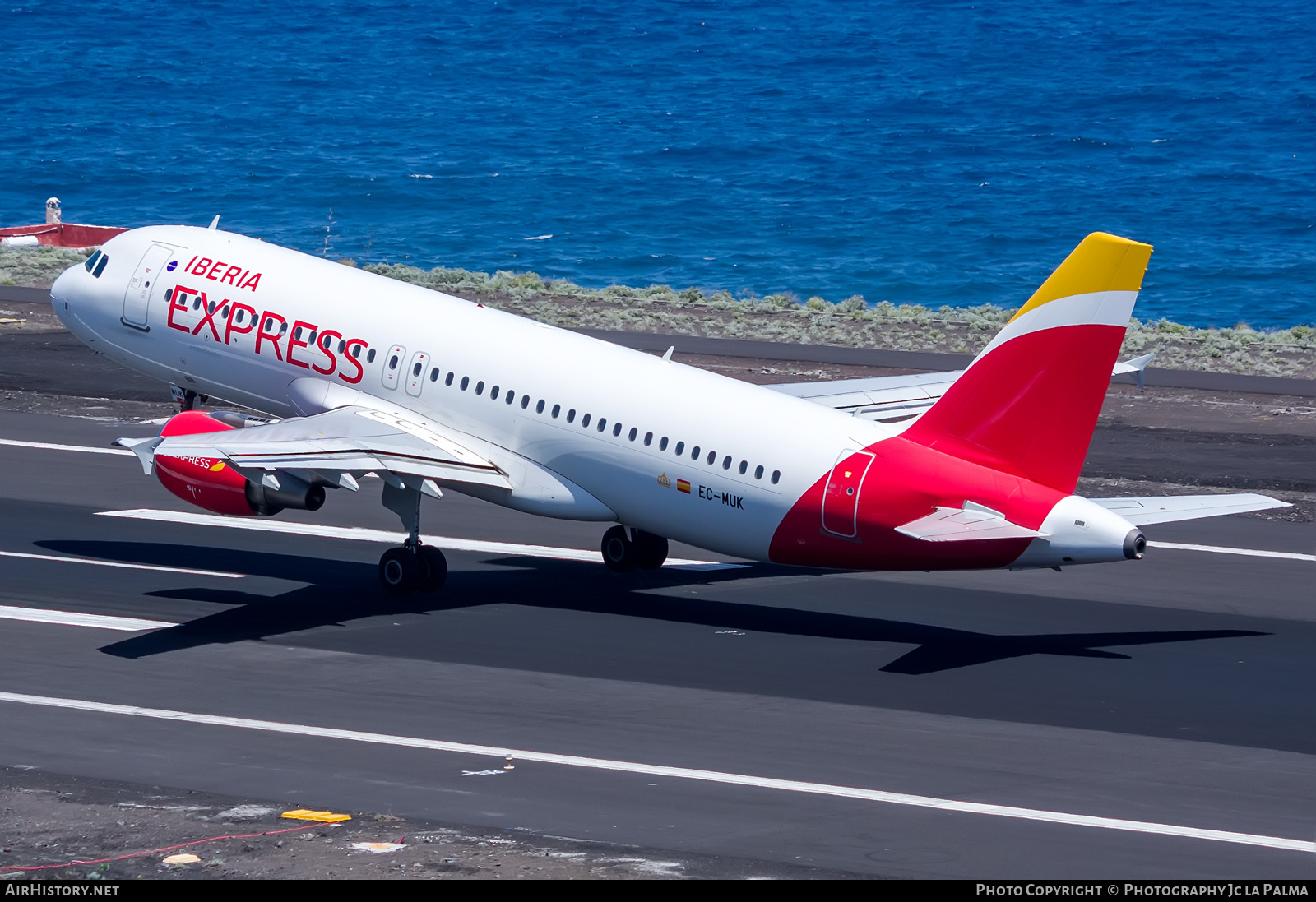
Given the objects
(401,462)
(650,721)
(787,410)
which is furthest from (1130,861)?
(401,462)

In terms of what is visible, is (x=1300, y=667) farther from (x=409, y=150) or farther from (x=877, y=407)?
(x=409, y=150)

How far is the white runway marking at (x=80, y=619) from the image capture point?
94.3ft

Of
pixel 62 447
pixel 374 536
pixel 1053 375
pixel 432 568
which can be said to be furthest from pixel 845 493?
pixel 62 447

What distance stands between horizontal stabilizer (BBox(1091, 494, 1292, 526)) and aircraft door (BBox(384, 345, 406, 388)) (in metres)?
12.7

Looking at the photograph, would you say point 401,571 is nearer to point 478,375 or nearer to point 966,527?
point 478,375

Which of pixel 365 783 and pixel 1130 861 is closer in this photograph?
pixel 1130 861

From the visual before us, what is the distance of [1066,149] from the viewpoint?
515 ft

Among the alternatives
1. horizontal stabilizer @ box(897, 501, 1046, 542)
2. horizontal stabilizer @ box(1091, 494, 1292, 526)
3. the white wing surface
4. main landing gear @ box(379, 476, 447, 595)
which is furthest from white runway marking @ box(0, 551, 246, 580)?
horizontal stabilizer @ box(1091, 494, 1292, 526)

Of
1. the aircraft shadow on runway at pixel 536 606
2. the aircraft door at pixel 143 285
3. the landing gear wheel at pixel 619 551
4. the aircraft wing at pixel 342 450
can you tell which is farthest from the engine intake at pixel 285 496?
the aircraft door at pixel 143 285

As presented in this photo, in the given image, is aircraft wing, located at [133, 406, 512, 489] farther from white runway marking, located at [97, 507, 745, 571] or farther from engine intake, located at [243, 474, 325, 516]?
white runway marking, located at [97, 507, 745, 571]

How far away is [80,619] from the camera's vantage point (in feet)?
95.2

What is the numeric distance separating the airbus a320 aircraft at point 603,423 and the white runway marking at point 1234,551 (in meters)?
6.11

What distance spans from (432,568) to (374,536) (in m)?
→ 5.39

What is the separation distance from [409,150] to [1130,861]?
147 m
